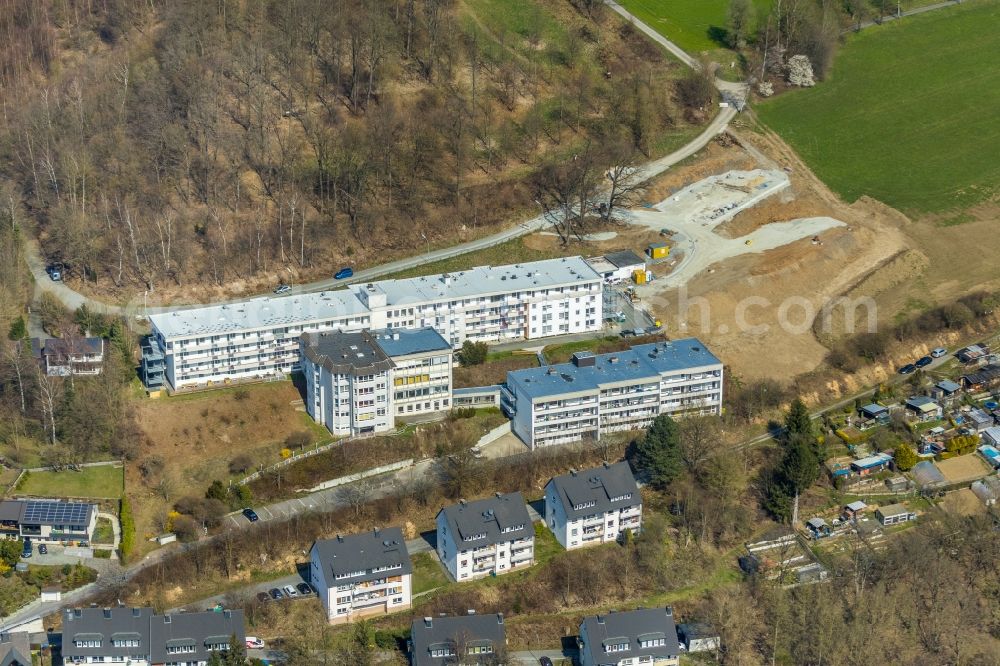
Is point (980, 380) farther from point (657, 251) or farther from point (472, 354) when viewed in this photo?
point (472, 354)

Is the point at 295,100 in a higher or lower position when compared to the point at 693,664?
higher

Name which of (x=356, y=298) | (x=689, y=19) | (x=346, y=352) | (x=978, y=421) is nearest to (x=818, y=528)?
(x=978, y=421)

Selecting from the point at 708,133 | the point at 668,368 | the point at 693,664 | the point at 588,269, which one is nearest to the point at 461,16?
the point at 708,133

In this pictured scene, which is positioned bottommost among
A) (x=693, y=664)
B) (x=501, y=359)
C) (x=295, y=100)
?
(x=693, y=664)

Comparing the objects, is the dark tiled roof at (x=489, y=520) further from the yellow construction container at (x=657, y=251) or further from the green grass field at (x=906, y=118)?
the green grass field at (x=906, y=118)

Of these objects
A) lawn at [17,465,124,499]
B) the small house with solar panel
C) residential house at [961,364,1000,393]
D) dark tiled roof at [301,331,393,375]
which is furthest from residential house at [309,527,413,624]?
residential house at [961,364,1000,393]

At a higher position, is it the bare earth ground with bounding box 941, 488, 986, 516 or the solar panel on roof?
the solar panel on roof

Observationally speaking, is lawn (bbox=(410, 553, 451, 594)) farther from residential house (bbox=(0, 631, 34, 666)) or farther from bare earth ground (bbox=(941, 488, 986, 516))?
bare earth ground (bbox=(941, 488, 986, 516))

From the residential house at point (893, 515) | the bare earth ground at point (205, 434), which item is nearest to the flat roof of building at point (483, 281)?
the bare earth ground at point (205, 434)

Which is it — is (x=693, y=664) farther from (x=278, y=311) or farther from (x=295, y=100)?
(x=295, y=100)
